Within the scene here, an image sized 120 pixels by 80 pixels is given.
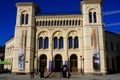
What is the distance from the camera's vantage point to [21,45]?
45344mm

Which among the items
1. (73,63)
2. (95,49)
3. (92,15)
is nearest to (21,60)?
(73,63)

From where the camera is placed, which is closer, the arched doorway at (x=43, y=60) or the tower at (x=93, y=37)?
the tower at (x=93, y=37)

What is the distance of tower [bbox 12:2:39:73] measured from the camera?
44.4m

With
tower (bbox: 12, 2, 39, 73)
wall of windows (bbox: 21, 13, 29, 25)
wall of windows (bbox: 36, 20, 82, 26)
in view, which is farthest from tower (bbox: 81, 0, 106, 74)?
wall of windows (bbox: 21, 13, 29, 25)

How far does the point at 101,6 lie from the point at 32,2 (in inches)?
644

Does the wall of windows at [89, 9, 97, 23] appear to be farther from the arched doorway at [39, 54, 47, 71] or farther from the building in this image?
the arched doorway at [39, 54, 47, 71]

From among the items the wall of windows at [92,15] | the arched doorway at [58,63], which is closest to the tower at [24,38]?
the arched doorway at [58,63]

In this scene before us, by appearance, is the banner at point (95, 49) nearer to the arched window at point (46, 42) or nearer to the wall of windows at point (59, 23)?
the wall of windows at point (59, 23)

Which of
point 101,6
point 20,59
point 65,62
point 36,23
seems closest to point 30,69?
point 20,59

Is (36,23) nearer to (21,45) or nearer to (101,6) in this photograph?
(21,45)

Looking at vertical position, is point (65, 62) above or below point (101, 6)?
below

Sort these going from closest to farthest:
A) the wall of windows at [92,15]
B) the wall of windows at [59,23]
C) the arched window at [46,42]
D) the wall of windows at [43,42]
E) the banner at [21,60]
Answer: the banner at [21,60] → the wall of windows at [92,15] → the wall of windows at [59,23] → the wall of windows at [43,42] → the arched window at [46,42]

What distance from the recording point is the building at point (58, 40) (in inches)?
1732

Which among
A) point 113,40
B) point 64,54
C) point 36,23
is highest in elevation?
point 36,23
